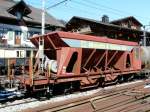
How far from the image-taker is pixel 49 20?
4359 centimetres

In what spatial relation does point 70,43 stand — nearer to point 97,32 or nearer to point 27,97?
point 27,97

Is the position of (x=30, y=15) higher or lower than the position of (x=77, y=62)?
higher

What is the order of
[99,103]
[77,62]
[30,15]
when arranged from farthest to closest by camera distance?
[30,15]
[77,62]
[99,103]

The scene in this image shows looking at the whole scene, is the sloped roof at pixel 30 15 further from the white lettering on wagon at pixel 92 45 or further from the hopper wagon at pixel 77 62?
the hopper wagon at pixel 77 62

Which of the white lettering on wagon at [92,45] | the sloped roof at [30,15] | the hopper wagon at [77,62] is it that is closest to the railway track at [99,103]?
the hopper wagon at [77,62]

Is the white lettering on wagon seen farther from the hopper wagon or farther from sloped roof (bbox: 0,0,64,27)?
sloped roof (bbox: 0,0,64,27)

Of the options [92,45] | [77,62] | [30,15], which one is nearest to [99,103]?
[77,62]

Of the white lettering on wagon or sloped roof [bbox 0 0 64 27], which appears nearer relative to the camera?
the white lettering on wagon

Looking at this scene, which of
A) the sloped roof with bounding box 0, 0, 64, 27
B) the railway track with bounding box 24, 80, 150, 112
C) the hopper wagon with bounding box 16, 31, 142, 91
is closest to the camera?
the railway track with bounding box 24, 80, 150, 112

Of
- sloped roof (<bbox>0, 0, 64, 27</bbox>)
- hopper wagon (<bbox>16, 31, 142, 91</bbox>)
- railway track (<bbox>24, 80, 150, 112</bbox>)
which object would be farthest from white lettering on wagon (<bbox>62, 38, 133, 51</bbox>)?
sloped roof (<bbox>0, 0, 64, 27</bbox>)

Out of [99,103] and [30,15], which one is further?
[30,15]

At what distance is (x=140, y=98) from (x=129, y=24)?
5101 cm

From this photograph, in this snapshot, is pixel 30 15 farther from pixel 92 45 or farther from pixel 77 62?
pixel 77 62

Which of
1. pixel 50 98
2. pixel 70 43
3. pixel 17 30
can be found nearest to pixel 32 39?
pixel 70 43
